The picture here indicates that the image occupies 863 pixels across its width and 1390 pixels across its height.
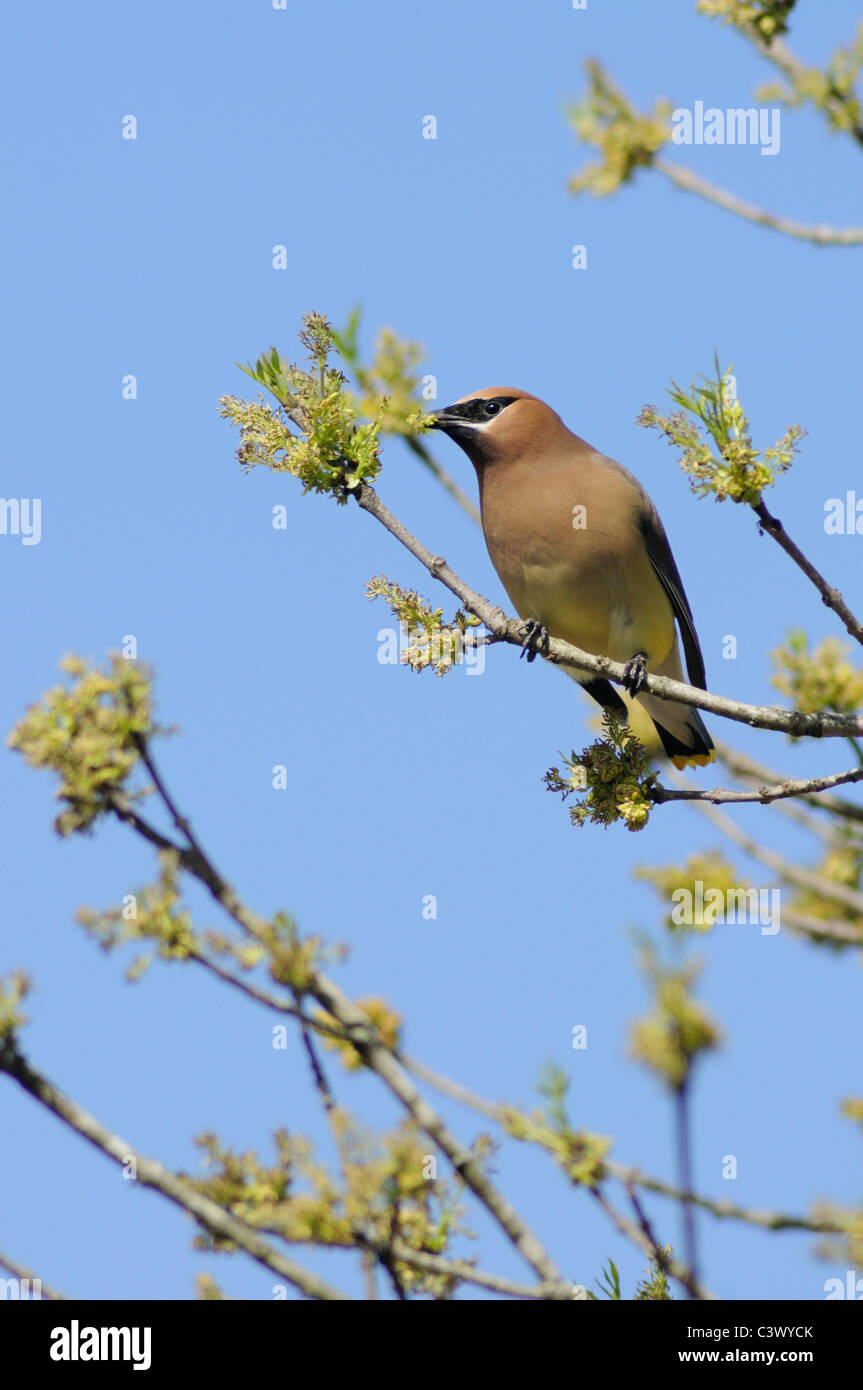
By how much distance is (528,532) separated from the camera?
5996mm

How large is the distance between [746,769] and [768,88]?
2179 millimetres

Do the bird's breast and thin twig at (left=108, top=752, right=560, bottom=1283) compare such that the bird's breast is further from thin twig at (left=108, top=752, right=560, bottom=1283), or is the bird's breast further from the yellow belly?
thin twig at (left=108, top=752, right=560, bottom=1283)

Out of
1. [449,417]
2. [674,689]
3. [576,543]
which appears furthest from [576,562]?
[674,689]

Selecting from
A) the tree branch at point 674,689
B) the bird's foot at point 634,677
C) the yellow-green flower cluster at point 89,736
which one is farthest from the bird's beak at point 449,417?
the yellow-green flower cluster at point 89,736

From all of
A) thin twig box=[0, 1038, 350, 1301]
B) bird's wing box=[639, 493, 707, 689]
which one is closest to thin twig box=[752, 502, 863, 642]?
thin twig box=[0, 1038, 350, 1301]

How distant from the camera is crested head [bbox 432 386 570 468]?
6297 mm

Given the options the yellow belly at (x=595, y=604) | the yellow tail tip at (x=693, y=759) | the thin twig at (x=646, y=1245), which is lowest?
the thin twig at (x=646, y=1245)

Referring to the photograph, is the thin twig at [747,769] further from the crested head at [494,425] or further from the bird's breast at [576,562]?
the crested head at [494,425]

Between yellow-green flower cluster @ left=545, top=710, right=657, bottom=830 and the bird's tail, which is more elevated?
the bird's tail

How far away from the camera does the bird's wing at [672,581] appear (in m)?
6.32

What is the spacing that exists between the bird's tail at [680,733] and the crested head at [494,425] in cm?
113
